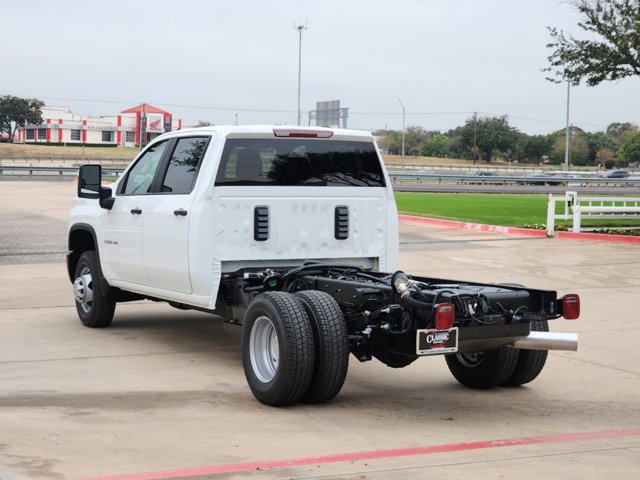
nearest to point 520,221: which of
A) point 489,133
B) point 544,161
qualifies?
point 489,133

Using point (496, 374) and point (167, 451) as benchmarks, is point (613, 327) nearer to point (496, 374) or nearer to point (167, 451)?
point (496, 374)

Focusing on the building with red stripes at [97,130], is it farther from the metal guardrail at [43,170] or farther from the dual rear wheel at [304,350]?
the dual rear wheel at [304,350]

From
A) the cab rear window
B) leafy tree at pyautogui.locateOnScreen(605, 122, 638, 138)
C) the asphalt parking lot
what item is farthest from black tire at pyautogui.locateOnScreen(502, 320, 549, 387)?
leafy tree at pyautogui.locateOnScreen(605, 122, 638, 138)

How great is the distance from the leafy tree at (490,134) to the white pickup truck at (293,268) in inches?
4978

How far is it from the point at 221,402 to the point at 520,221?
844 inches

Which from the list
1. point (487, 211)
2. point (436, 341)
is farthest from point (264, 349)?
point (487, 211)

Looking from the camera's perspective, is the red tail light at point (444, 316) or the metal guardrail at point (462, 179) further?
the metal guardrail at point (462, 179)

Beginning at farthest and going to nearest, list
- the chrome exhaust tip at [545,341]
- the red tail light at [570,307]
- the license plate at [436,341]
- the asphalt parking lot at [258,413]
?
the red tail light at [570,307] → the chrome exhaust tip at [545,341] → the license plate at [436,341] → the asphalt parking lot at [258,413]

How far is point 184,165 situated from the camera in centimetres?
910

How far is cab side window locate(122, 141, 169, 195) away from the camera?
9.70m

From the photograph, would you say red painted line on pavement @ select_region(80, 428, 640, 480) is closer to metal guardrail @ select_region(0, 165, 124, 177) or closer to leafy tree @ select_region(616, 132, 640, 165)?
metal guardrail @ select_region(0, 165, 124, 177)

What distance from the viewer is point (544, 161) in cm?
14825

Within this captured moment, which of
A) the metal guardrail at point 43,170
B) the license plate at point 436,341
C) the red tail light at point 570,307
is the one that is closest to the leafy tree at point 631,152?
the metal guardrail at point 43,170

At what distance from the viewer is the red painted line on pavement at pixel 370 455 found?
5578 millimetres
